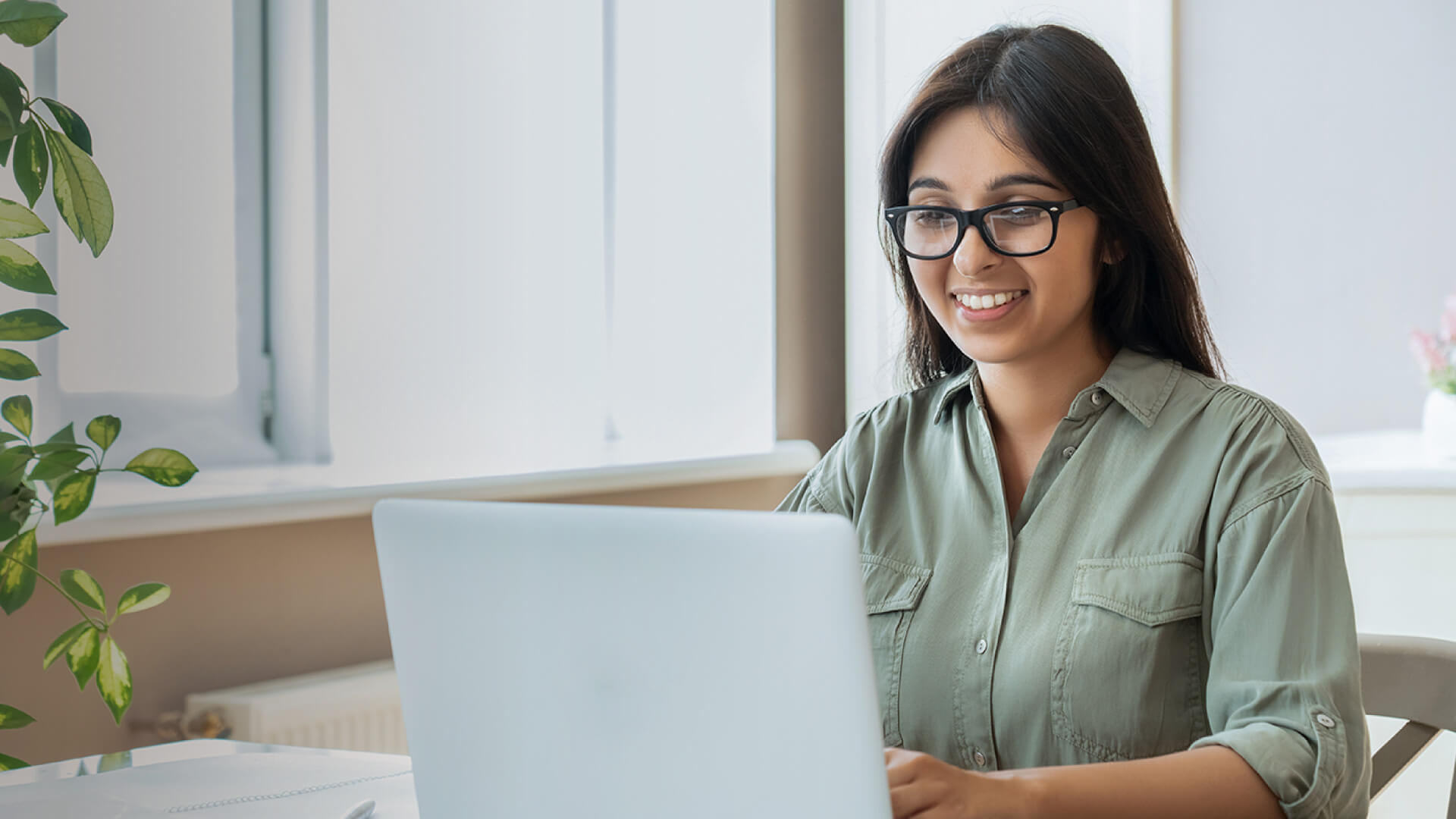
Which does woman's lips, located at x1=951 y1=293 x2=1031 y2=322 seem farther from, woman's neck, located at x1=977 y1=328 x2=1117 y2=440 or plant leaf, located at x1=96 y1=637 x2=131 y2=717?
plant leaf, located at x1=96 y1=637 x2=131 y2=717

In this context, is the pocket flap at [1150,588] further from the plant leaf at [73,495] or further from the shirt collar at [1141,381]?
the plant leaf at [73,495]

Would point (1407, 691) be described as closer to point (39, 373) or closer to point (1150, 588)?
point (1150, 588)

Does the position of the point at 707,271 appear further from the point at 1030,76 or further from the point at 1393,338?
the point at 1393,338

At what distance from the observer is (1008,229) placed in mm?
1159

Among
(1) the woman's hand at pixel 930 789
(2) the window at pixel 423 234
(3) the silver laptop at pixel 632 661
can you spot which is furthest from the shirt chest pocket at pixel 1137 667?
(2) the window at pixel 423 234

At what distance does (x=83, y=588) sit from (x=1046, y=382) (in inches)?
34.5

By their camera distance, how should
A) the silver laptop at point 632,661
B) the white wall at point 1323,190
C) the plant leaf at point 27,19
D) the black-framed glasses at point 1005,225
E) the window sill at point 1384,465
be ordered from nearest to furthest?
the silver laptop at point 632,661 < the plant leaf at point 27,19 < the black-framed glasses at point 1005,225 < the window sill at point 1384,465 < the white wall at point 1323,190

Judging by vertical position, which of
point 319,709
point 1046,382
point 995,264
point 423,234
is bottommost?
point 319,709

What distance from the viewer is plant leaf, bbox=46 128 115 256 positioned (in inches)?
39.6

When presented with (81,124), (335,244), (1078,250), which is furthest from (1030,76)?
(335,244)

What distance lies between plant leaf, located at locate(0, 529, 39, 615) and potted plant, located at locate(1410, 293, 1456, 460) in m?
2.72

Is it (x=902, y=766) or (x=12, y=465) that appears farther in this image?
(x=12, y=465)

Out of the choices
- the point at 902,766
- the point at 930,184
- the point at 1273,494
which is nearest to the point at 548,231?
the point at 930,184

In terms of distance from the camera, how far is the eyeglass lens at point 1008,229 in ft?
3.78
